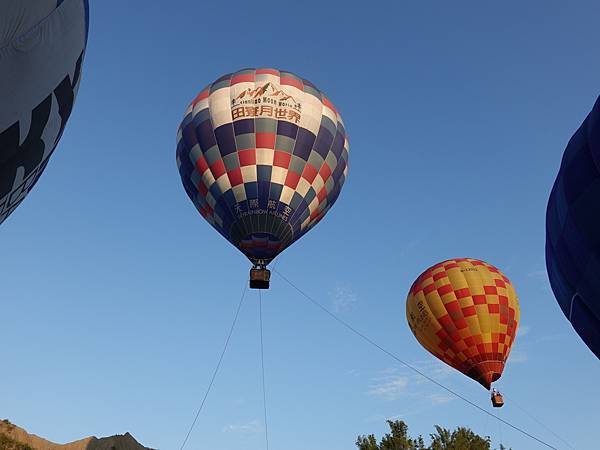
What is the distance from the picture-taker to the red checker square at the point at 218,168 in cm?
1822

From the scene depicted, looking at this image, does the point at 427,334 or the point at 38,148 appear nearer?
the point at 38,148

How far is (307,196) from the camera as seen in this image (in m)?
18.6

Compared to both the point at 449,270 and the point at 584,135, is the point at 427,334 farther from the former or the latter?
the point at 584,135

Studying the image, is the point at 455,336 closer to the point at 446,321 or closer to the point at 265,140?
the point at 446,321

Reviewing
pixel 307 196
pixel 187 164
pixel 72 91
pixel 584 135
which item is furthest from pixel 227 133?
pixel 584 135

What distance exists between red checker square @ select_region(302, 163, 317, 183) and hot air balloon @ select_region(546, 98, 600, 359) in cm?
921

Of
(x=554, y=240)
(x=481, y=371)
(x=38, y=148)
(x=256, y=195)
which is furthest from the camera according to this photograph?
(x=481, y=371)

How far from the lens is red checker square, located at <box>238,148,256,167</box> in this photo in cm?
1791

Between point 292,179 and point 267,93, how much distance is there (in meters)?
2.95

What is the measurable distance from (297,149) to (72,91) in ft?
35.5

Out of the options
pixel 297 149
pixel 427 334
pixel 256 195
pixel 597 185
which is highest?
pixel 297 149

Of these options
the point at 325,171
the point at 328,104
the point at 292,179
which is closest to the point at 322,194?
the point at 325,171

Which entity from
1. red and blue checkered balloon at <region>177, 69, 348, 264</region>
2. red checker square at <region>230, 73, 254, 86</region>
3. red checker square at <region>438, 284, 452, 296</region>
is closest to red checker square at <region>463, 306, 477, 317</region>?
red checker square at <region>438, 284, 452, 296</region>

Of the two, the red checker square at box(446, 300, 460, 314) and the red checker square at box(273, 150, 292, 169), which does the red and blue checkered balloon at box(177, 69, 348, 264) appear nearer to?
the red checker square at box(273, 150, 292, 169)
